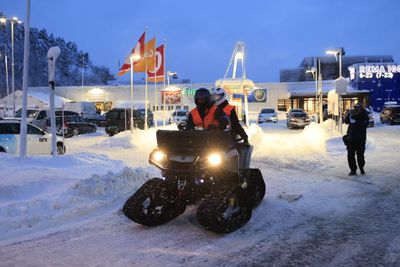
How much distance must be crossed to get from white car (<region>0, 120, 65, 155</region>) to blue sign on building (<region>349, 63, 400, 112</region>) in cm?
4314

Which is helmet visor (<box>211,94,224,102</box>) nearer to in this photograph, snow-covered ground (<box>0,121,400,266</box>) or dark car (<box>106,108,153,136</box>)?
snow-covered ground (<box>0,121,400,266</box>)

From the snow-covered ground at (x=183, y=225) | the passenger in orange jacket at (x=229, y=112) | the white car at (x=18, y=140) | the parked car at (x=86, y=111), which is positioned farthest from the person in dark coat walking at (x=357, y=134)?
the parked car at (x=86, y=111)

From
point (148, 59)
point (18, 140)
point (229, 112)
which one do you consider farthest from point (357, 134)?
point (148, 59)

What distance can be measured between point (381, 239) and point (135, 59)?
23.1 meters

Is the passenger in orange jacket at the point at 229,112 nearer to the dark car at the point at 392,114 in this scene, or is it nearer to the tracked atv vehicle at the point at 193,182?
the tracked atv vehicle at the point at 193,182

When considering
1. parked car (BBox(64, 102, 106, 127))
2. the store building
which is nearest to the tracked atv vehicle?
the store building

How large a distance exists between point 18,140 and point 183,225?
→ 10.4 m

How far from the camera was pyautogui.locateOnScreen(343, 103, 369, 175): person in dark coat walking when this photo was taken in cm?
1144

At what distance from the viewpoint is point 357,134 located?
1142cm

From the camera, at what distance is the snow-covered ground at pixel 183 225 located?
17.4 ft

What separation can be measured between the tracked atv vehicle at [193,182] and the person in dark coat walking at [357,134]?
17.7ft

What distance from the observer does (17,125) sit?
15.8 meters

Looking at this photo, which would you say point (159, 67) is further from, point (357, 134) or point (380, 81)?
point (380, 81)

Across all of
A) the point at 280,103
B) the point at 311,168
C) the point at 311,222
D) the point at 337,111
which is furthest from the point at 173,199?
the point at 280,103
